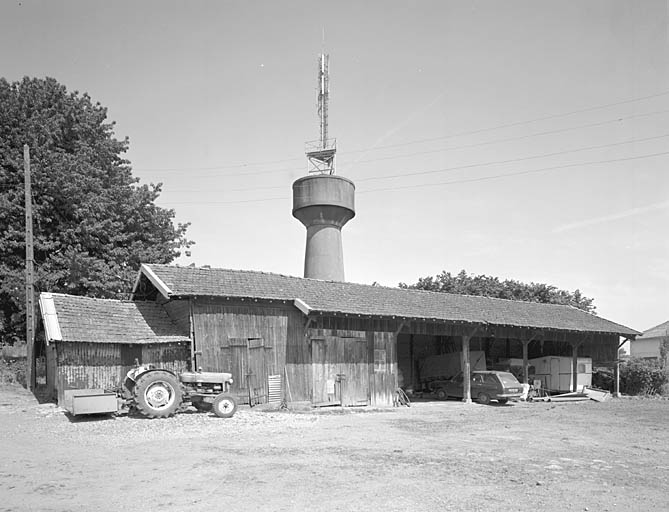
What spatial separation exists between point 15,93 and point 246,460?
25.8m

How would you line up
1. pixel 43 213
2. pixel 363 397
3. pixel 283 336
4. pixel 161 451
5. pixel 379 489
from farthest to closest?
pixel 43 213 → pixel 363 397 → pixel 283 336 → pixel 161 451 → pixel 379 489

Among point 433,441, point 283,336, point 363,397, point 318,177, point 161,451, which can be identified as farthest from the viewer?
point 318,177

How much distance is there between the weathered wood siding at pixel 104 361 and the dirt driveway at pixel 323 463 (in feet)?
4.47

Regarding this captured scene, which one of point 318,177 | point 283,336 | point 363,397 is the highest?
point 318,177

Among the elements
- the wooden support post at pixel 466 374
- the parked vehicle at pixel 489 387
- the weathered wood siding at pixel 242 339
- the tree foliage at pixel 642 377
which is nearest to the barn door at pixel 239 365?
the weathered wood siding at pixel 242 339

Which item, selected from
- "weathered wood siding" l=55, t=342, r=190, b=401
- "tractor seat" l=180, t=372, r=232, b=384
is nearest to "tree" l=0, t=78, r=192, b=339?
"weathered wood siding" l=55, t=342, r=190, b=401

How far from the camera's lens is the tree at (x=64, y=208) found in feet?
89.4

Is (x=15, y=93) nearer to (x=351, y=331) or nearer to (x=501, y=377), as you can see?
(x=351, y=331)

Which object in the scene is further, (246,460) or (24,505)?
(246,460)

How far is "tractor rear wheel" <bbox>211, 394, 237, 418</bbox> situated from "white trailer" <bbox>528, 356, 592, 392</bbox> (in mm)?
18742

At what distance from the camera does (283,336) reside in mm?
21172

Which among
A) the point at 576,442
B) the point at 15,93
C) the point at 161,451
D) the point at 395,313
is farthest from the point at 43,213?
the point at 576,442

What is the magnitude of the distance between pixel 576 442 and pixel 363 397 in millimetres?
9970

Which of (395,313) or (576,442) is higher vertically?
(395,313)
